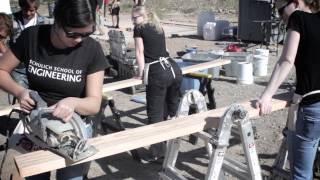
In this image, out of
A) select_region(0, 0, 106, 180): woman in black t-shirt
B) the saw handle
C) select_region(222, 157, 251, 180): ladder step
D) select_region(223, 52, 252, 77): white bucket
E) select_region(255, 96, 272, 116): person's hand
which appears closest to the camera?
the saw handle

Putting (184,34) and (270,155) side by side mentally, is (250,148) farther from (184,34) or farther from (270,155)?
(184,34)

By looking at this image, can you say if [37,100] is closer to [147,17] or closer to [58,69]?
[58,69]

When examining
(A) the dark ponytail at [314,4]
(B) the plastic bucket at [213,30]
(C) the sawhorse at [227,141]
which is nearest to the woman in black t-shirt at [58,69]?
(C) the sawhorse at [227,141]

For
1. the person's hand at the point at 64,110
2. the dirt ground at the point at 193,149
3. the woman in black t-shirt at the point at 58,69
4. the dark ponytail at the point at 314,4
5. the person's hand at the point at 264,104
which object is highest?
the dark ponytail at the point at 314,4

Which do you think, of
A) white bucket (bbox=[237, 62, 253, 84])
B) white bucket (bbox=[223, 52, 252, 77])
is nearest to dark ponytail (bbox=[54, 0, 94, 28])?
white bucket (bbox=[237, 62, 253, 84])

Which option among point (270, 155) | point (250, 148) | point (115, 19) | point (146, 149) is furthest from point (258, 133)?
point (115, 19)

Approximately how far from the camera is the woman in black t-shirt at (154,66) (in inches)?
189

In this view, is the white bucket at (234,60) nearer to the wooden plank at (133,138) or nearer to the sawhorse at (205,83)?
the sawhorse at (205,83)

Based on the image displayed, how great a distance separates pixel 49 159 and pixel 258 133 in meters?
3.75

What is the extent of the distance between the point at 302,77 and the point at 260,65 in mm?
5810

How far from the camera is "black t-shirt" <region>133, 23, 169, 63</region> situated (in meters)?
4.84

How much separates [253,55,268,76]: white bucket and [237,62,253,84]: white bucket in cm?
59

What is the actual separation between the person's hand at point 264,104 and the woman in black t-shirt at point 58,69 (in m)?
1.21

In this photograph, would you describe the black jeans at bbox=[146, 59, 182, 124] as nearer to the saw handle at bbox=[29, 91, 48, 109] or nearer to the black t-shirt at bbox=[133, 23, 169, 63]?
the black t-shirt at bbox=[133, 23, 169, 63]
